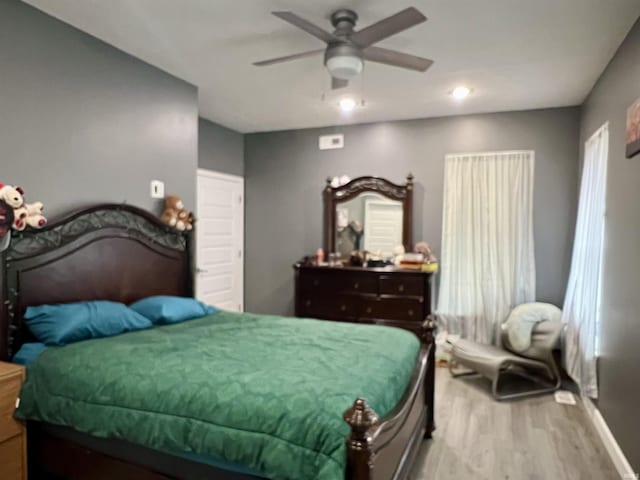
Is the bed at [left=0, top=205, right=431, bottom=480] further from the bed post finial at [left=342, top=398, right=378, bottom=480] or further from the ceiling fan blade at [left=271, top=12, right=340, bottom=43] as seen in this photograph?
the ceiling fan blade at [left=271, top=12, right=340, bottom=43]

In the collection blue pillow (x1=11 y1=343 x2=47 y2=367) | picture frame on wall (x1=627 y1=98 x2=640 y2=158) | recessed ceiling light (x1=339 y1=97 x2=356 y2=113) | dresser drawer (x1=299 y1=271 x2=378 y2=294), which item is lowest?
blue pillow (x1=11 y1=343 x2=47 y2=367)

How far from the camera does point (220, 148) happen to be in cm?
511

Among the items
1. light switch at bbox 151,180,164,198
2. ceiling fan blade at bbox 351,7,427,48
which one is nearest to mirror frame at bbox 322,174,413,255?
light switch at bbox 151,180,164,198

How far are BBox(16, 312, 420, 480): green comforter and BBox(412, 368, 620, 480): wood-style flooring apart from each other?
0.80 m

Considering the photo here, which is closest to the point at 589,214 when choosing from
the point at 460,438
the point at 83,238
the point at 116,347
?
the point at 460,438

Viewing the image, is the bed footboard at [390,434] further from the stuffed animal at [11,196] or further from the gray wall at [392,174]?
the gray wall at [392,174]

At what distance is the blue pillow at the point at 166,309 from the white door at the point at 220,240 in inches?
63.6

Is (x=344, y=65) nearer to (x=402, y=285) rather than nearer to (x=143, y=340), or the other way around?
(x=143, y=340)

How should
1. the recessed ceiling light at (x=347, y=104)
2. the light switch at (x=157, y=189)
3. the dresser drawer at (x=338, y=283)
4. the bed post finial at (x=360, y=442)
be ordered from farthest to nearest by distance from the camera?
1. the dresser drawer at (x=338, y=283)
2. the recessed ceiling light at (x=347, y=104)
3. the light switch at (x=157, y=189)
4. the bed post finial at (x=360, y=442)

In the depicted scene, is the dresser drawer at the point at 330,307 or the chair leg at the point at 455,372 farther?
the dresser drawer at the point at 330,307

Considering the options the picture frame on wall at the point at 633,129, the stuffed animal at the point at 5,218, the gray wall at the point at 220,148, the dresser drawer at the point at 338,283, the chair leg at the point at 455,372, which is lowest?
the chair leg at the point at 455,372

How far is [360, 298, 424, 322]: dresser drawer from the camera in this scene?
4328mm

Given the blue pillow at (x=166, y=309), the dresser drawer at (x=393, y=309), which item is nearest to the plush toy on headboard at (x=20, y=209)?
the blue pillow at (x=166, y=309)

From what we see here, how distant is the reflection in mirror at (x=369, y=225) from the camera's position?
4.84m
